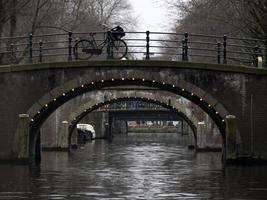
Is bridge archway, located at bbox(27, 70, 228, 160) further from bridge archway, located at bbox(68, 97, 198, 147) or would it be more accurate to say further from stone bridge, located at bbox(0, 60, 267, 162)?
bridge archway, located at bbox(68, 97, 198, 147)

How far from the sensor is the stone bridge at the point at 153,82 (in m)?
26.0

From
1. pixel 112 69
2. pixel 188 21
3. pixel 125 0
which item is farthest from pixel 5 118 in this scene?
pixel 125 0

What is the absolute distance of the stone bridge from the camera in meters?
26.0

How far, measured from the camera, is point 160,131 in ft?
354

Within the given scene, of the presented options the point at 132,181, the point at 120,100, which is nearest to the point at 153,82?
the point at 132,181

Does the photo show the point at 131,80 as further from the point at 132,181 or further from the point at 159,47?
the point at 132,181

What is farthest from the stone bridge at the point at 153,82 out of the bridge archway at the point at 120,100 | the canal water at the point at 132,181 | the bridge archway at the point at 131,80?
the bridge archway at the point at 120,100

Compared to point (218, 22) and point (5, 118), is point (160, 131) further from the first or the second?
point (5, 118)

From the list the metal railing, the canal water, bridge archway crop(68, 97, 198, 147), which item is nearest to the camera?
the canal water

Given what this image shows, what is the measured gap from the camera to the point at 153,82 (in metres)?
26.6

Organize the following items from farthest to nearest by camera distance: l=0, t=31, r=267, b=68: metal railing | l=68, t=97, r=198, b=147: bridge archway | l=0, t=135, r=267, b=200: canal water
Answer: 1. l=68, t=97, r=198, b=147: bridge archway
2. l=0, t=31, r=267, b=68: metal railing
3. l=0, t=135, r=267, b=200: canal water

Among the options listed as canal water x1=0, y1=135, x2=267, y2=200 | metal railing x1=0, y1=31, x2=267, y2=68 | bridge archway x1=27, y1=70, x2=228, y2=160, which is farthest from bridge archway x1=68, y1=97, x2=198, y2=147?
bridge archway x1=27, y1=70, x2=228, y2=160

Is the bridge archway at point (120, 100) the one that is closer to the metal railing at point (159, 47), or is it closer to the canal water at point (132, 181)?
the metal railing at point (159, 47)

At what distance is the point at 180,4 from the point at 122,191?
988 inches
